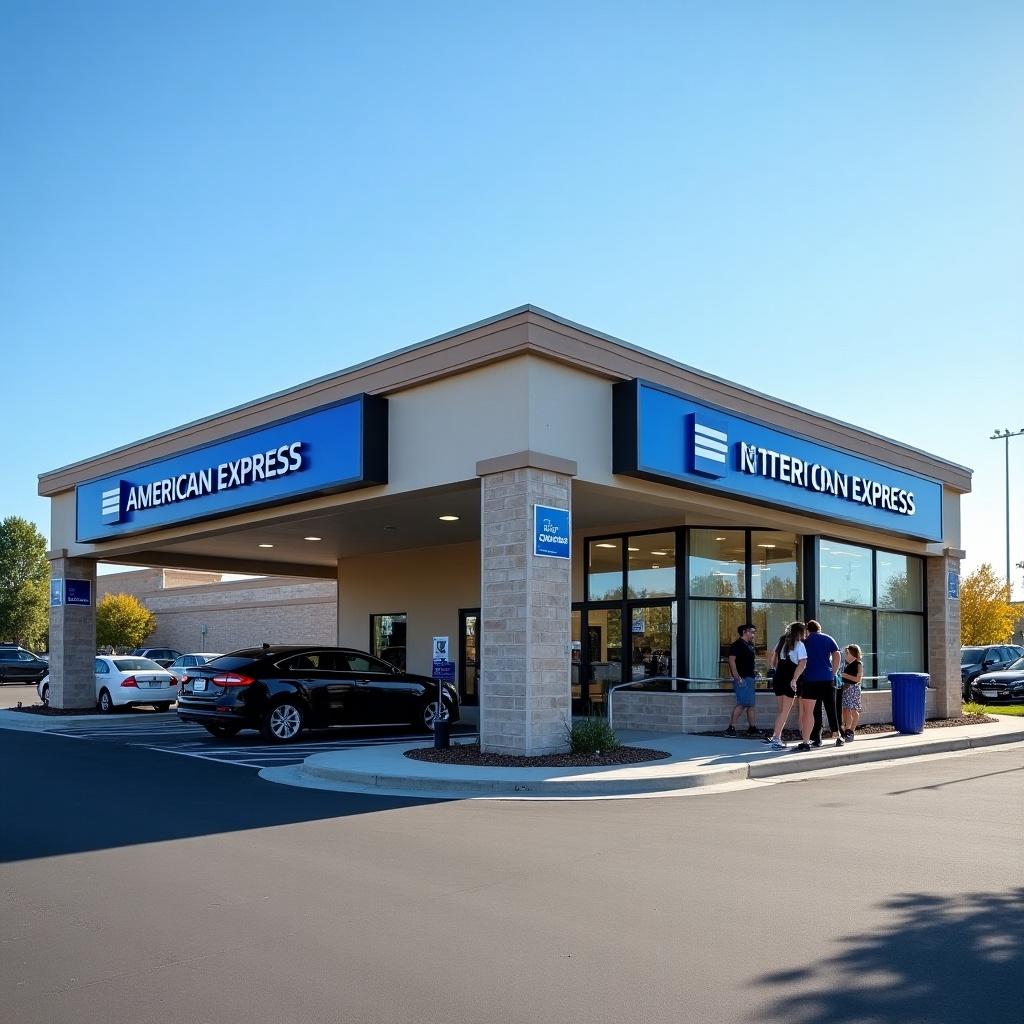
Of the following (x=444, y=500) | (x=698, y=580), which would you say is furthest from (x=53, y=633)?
(x=698, y=580)

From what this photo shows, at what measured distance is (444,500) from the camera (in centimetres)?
1659

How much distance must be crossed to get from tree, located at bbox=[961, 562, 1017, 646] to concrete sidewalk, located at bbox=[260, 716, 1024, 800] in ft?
86.2

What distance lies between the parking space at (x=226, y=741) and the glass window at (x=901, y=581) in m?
8.74

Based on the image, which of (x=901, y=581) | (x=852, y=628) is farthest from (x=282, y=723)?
(x=901, y=581)

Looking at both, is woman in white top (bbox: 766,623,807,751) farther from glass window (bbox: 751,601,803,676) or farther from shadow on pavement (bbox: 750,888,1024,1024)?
shadow on pavement (bbox: 750,888,1024,1024)

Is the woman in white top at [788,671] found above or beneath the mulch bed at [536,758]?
above

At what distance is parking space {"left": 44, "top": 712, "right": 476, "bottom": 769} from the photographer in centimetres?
1489

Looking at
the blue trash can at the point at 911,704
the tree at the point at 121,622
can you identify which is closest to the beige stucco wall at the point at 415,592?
the blue trash can at the point at 911,704

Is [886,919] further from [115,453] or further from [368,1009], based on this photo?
[115,453]

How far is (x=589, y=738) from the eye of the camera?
13.6 m

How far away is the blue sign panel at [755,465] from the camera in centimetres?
1465

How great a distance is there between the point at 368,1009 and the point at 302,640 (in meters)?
38.2

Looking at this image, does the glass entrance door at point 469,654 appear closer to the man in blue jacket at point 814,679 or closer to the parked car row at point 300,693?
the parked car row at point 300,693

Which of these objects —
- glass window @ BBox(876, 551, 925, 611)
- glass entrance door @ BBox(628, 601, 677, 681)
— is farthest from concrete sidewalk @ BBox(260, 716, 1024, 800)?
glass window @ BBox(876, 551, 925, 611)
